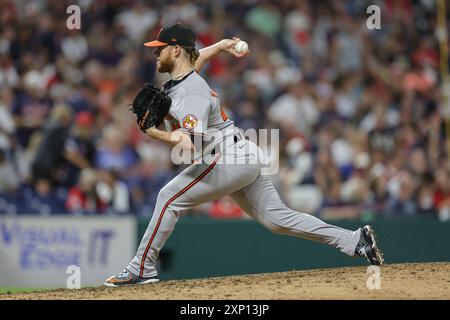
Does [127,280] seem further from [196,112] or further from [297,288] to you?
[196,112]

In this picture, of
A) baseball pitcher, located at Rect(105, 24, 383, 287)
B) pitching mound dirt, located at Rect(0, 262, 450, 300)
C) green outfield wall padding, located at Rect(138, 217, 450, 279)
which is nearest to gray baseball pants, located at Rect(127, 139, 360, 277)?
baseball pitcher, located at Rect(105, 24, 383, 287)

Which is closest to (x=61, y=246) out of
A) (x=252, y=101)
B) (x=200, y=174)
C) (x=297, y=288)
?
(x=200, y=174)

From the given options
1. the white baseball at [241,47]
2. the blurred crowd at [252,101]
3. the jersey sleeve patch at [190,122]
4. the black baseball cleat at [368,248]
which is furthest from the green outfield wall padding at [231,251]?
the jersey sleeve patch at [190,122]

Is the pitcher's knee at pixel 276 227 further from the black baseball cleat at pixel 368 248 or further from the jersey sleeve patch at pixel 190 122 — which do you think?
the jersey sleeve patch at pixel 190 122
